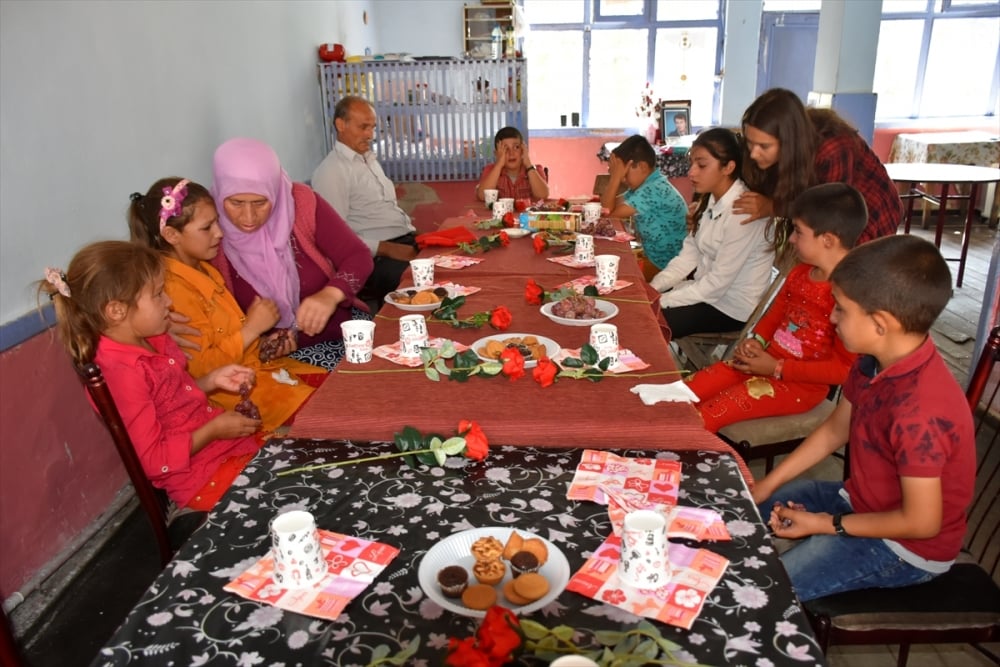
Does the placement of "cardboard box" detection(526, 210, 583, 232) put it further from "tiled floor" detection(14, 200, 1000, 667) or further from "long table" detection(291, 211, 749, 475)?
"tiled floor" detection(14, 200, 1000, 667)

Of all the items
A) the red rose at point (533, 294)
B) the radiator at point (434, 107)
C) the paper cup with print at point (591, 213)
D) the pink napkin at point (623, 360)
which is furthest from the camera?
the radiator at point (434, 107)

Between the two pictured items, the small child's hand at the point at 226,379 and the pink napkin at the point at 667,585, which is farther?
the small child's hand at the point at 226,379

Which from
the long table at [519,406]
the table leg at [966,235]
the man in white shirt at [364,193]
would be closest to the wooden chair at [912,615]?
the long table at [519,406]

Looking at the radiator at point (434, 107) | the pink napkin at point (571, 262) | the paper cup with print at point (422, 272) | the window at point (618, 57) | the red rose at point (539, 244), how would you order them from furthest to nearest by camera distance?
the window at point (618, 57), the radiator at point (434, 107), the red rose at point (539, 244), the pink napkin at point (571, 262), the paper cup with print at point (422, 272)

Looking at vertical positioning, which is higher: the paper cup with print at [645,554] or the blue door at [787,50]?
the blue door at [787,50]

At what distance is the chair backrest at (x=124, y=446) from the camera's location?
145 centimetres

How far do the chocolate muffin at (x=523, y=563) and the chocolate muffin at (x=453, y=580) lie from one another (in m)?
0.07

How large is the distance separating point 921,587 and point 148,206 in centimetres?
216

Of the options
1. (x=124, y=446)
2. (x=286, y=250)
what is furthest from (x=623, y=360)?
(x=286, y=250)

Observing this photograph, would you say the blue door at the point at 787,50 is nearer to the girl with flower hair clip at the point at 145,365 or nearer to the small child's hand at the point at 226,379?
the small child's hand at the point at 226,379

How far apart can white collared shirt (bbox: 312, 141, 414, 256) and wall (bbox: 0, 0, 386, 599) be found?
2.63 feet

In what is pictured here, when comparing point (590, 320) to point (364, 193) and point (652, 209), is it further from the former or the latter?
point (364, 193)

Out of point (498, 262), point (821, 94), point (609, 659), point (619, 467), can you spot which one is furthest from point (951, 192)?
point (609, 659)

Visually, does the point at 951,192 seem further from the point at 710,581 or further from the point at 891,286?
the point at 710,581
